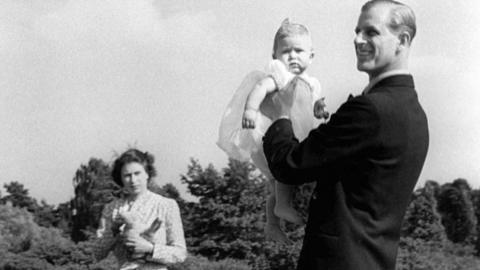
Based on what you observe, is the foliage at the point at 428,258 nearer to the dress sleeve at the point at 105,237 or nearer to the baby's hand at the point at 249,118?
the dress sleeve at the point at 105,237

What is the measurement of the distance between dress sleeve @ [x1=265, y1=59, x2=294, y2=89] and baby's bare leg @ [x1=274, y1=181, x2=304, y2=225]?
39 cm

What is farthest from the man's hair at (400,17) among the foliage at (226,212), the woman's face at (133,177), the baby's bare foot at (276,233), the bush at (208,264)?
the foliage at (226,212)

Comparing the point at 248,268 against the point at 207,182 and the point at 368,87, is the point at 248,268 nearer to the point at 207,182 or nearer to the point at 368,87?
the point at 207,182

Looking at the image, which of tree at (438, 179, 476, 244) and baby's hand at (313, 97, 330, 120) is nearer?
baby's hand at (313, 97, 330, 120)

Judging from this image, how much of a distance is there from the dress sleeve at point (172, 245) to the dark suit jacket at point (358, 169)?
292 cm

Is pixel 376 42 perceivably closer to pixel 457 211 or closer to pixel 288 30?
pixel 288 30

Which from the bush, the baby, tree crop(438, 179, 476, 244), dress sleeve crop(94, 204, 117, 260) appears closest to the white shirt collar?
the baby

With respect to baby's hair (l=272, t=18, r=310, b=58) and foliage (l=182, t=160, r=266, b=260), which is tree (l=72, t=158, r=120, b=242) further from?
baby's hair (l=272, t=18, r=310, b=58)

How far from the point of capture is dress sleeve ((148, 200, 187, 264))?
5.75 m

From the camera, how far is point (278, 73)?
3.59 metres

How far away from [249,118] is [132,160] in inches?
109

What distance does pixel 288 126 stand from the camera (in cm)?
298

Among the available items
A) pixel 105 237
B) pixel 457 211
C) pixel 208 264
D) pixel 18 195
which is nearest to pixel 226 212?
pixel 208 264

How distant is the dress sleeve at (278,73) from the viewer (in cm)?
352
